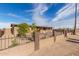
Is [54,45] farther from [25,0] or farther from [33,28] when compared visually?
[25,0]

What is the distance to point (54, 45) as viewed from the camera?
5.91 metres

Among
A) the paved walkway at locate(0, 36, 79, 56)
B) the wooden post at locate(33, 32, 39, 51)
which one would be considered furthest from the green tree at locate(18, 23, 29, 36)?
the paved walkway at locate(0, 36, 79, 56)

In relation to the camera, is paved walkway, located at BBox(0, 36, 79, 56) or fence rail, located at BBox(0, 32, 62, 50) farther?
fence rail, located at BBox(0, 32, 62, 50)

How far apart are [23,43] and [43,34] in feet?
2.20

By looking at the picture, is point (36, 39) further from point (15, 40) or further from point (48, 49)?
point (15, 40)

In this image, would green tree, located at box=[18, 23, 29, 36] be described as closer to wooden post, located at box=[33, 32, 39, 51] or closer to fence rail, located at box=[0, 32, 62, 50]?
fence rail, located at box=[0, 32, 62, 50]

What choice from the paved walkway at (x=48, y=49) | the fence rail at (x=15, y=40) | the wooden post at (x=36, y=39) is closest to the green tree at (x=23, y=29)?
the fence rail at (x=15, y=40)

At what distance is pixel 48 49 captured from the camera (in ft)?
18.3

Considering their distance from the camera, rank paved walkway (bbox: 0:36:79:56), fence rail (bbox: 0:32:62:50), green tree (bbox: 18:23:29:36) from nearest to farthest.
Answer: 1. paved walkway (bbox: 0:36:79:56)
2. green tree (bbox: 18:23:29:36)
3. fence rail (bbox: 0:32:62:50)

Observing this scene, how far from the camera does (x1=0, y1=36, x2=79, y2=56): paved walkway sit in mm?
5255

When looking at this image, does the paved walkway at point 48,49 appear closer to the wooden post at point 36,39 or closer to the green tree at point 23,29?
the wooden post at point 36,39

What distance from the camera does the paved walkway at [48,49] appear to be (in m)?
5.26

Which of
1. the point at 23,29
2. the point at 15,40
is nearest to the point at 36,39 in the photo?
the point at 23,29

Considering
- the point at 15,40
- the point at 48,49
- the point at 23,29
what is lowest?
the point at 48,49
